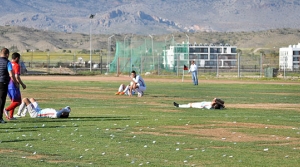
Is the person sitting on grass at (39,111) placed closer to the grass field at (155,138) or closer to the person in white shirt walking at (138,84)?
the grass field at (155,138)

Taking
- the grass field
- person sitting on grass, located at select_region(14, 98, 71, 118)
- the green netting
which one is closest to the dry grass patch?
the grass field

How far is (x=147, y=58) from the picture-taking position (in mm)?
95438

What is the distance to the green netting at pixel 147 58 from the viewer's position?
92.9 metres

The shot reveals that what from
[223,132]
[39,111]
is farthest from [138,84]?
[223,132]

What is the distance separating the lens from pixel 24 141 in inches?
827

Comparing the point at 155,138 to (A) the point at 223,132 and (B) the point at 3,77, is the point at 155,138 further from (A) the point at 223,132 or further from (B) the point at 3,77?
(B) the point at 3,77

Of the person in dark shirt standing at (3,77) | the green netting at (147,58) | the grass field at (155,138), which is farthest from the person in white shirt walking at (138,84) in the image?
Answer: the green netting at (147,58)

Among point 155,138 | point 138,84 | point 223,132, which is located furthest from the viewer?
point 138,84

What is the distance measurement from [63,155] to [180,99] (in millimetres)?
22807

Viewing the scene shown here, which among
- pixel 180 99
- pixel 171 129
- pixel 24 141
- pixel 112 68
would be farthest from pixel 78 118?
pixel 112 68

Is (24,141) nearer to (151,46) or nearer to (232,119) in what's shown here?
(232,119)

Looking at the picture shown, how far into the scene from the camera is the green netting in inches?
3656

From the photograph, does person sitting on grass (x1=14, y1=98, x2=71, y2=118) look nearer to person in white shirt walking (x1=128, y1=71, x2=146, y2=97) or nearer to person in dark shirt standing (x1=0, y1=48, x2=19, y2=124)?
person in dark shirt standing (x1=0, y1=48, x2=19, y2=124)

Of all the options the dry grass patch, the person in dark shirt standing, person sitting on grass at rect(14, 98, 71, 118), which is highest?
the person in dark shirt standing
